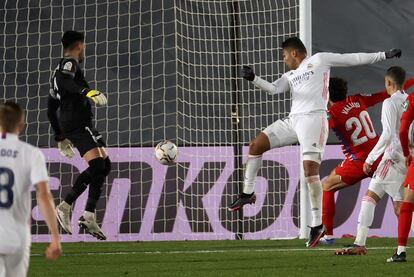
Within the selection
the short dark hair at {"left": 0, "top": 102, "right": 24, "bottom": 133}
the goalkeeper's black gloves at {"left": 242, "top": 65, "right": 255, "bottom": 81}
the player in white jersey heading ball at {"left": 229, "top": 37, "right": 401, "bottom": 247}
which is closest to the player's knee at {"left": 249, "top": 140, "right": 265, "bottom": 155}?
the player in white jersey heading ball at {"left": 229, "top": 37, "right": 401, "bottom": 247}

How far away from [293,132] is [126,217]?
3493 mm

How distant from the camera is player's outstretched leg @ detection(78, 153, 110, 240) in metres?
10.1

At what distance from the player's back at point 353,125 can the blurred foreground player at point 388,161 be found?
1360 millimetres

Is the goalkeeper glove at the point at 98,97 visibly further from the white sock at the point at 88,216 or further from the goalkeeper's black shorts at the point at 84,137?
the white sock at the point at 88,216

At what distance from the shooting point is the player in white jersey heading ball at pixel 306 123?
10047 mm

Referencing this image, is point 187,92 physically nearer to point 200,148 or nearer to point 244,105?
point 244,105

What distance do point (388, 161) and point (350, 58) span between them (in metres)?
1.14

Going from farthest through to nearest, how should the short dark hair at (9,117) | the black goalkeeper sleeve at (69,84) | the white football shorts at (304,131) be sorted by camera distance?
1. the white football shorts at (304,131)
2. the black goalkeeper sleeve at (69,84)
3. the short dark hair at (9,117)

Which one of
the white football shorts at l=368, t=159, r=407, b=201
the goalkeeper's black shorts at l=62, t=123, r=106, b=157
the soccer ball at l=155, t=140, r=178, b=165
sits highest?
the goalkeeper's black shorts at l=62, t=123, r=106, b=157

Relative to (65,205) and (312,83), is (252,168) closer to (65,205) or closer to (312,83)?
(312,83)

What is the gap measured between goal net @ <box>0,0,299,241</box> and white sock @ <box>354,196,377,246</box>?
3.59 metres

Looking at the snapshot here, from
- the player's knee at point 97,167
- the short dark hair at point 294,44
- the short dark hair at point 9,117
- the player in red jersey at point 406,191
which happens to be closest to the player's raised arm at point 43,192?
the short dark hair at point 9,117

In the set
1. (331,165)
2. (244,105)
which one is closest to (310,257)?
(331,165)

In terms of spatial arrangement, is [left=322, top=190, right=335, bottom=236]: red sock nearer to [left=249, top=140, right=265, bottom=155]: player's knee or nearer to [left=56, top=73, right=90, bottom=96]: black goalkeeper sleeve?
[left=249, top=140, right=265, bottom=155]: player's knee
